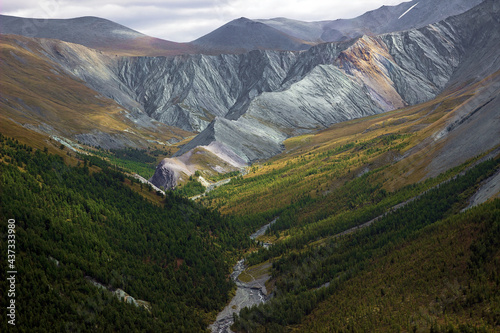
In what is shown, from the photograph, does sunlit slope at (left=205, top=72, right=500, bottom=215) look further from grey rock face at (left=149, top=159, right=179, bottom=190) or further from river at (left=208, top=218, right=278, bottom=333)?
river at (left=208, top=218, right=278, bottom=333)

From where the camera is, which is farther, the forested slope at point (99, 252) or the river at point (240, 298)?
the river at point (240, 298)

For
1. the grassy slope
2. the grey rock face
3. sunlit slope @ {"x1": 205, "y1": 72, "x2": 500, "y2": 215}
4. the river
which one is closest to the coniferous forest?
the grassy slope

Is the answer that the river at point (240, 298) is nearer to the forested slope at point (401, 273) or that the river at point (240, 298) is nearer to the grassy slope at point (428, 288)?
the forested slope at point (401, 273)

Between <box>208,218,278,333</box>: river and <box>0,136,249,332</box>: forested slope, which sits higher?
<box>0,136,249,332</box>: forested slope

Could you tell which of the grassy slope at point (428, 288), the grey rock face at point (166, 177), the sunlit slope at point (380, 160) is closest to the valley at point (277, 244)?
the grassy slope at point (428, 288)

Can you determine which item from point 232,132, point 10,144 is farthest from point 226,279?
point 232,132

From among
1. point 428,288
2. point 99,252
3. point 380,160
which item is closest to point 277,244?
point 99,252

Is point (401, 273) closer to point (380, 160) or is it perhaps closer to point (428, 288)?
point (428, 288)

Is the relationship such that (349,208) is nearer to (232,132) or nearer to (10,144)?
(10,144)
